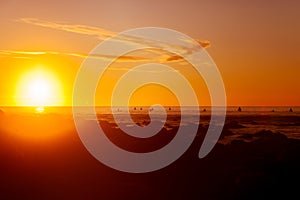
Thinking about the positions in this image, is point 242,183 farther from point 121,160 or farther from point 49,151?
point 49,151

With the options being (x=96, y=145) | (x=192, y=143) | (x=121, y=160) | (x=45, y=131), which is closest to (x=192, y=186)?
(x=121, y=160)

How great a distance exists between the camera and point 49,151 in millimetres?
31406

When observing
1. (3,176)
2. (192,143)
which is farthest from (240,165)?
(3,176)

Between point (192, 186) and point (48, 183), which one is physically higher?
point (48, 183)

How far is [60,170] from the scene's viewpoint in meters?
26.7

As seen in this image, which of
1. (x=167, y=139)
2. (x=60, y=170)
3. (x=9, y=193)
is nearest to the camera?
(x=9, y=193)

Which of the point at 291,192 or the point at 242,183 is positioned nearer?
the point at 291,192

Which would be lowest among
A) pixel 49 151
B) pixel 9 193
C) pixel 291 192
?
pixel 291 192

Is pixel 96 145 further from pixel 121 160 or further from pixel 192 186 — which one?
pixel 192 186

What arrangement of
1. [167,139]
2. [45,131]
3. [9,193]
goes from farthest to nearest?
[167,139], [45,131], [9,193]

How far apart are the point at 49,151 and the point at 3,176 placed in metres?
8.72

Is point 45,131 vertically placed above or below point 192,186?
above

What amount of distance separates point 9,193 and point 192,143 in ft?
87.6

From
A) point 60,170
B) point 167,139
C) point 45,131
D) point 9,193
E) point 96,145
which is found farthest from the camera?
point 167,139
